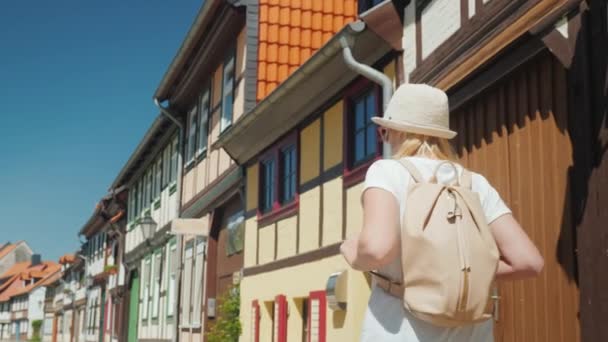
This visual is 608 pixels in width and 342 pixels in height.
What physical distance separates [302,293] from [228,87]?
5716 mm

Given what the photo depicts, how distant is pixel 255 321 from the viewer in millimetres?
13836

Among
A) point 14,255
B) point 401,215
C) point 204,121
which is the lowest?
point 401,215

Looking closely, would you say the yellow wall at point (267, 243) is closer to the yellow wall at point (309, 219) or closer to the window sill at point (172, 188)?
the yellow wall at point (309, 219)

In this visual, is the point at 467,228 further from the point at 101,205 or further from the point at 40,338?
the point at 40,338

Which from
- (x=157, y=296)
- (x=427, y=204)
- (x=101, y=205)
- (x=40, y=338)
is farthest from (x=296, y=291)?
(x=40, y=338)

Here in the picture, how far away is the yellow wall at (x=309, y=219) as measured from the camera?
1133cm

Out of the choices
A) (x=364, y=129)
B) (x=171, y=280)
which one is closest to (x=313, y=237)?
(x=364, y=129)

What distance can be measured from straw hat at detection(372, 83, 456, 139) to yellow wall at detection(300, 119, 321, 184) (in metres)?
8.77

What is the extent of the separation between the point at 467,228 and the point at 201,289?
1586cm

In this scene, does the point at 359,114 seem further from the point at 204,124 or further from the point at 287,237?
the point at 204,124

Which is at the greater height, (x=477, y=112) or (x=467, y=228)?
(x=477, y=112)

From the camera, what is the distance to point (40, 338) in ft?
261

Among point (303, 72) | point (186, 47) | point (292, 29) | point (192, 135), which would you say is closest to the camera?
point (303, 72)

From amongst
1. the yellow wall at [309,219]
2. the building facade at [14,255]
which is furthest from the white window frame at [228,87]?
the building facade at [14,255]
